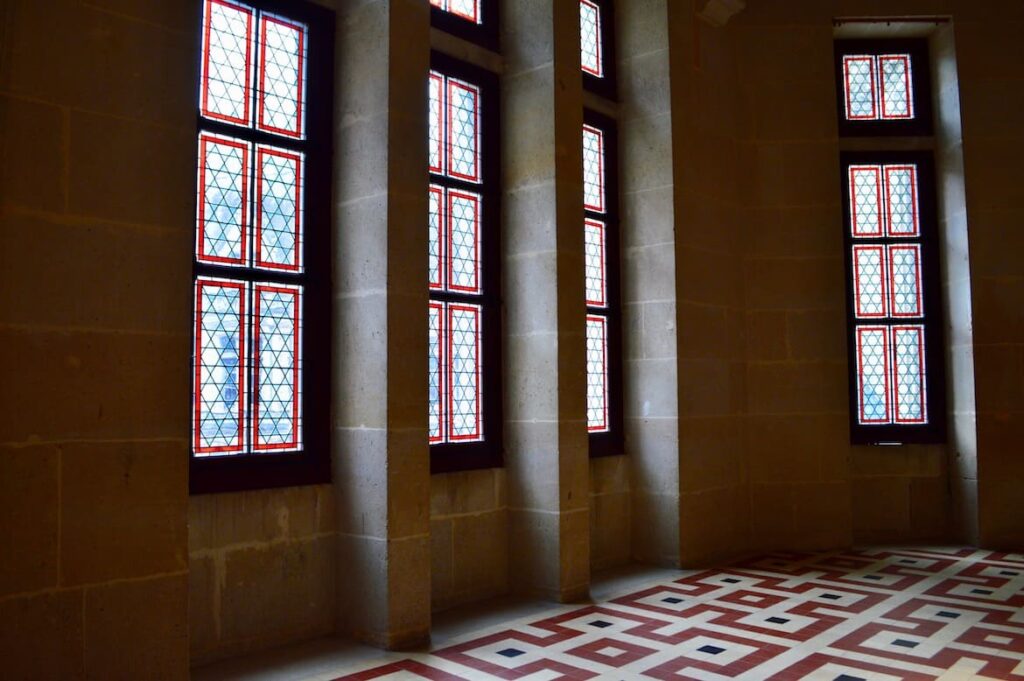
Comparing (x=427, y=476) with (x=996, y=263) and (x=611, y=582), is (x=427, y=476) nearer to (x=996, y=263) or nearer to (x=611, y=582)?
(x=611, y=582)

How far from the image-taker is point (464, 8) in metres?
6.81

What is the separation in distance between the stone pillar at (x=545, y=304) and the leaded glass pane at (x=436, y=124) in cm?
68

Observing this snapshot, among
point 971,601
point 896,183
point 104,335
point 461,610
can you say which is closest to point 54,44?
point 104,335

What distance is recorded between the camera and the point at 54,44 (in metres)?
3.73

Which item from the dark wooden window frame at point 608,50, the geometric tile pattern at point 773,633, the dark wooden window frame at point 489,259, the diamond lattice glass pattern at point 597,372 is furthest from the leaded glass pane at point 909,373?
the dark wooden window frame at point 489,259

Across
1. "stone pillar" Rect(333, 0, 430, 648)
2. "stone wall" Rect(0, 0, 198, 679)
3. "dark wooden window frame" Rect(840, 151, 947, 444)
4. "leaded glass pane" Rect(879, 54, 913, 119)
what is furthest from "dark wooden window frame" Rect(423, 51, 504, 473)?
"leaded glass pane" Rect(879, 54, 913, 119)

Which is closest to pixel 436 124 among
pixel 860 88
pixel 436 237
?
pixel 436 237

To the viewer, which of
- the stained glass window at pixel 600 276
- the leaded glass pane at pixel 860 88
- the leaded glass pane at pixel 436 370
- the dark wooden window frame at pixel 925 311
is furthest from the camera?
the leaded glass pane at pixel 860 88

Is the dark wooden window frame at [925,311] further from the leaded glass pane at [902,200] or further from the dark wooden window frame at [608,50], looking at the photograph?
the dark wooden window frame at [608,50]

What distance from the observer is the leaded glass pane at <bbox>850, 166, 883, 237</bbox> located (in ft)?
30.3

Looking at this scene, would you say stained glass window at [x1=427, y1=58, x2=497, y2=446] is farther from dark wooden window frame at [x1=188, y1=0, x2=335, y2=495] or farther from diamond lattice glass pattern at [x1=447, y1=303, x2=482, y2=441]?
dark wooden window frame at [x1=188, y1=0, x2=335, y2=495]

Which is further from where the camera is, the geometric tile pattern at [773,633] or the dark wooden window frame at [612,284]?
the dark wooden window frame at [612,284]

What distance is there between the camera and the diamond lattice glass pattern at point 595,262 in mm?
7863

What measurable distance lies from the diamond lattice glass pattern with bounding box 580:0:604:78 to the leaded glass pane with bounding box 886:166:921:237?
12.2ft
